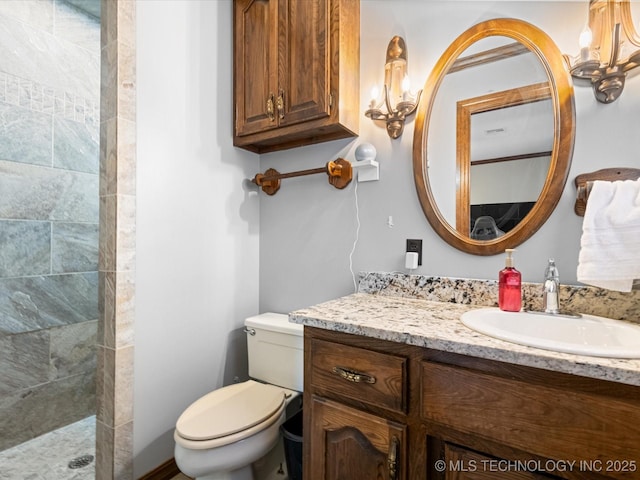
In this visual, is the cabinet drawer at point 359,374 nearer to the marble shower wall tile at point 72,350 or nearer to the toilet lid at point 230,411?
the toilet lid at point 230,411

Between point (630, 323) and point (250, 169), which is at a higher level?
point (250, 169)

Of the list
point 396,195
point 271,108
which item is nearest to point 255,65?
point 271,108

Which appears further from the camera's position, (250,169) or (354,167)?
(250,169)

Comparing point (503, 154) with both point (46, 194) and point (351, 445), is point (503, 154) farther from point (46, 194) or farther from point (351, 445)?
point (46, 194)

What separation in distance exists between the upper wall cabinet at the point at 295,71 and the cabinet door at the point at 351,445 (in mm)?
1171

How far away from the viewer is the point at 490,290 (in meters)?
1.24

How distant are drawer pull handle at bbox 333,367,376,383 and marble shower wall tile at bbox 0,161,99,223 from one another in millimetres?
1995

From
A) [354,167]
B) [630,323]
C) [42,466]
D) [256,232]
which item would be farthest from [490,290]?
[42,466]

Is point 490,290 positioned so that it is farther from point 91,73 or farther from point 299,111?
point 91,73

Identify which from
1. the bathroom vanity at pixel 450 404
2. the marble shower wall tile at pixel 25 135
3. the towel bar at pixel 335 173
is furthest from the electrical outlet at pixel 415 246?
the marble shower wall tile at pixel 25 135

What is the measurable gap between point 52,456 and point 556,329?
7.92 feet

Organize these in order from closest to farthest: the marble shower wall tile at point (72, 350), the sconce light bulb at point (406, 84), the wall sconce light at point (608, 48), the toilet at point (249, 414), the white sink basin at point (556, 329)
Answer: the white sink basin at point (556, 329), the wall sconce light at point (608, 48), the toilet at point (249, 414), the sconce light bulb at point (406, 84), the marble shower wall tile at point (72, 350)

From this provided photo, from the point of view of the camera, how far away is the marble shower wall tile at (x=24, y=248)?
1780 mm

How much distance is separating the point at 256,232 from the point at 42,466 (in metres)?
1.59
